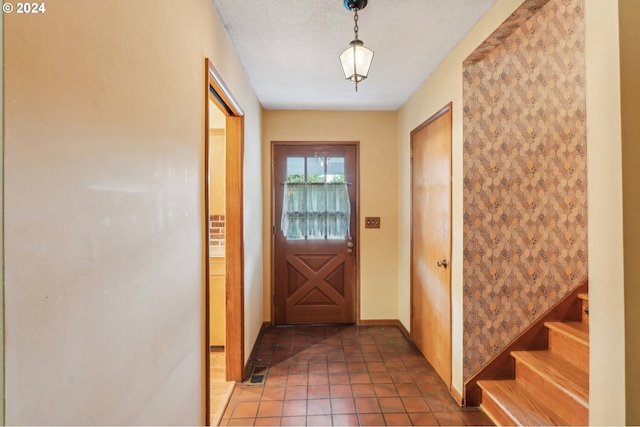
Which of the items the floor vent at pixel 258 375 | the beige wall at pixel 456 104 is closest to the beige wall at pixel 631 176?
the beige wall at pixel 456 104

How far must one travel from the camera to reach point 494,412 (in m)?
1.98

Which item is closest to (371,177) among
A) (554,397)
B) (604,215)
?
(554,397)

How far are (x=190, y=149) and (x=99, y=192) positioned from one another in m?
0.67

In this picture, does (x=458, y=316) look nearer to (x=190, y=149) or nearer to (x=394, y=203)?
(x=394, y=203)

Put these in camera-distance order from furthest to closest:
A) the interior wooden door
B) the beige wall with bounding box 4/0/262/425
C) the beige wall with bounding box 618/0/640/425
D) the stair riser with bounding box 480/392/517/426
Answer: the interior wooden door < the stair riser with bounding box 480/392/517/426 < the beige wall with bounding box 618/0/640/425 < the beige wall with bounding box 4/0/262/425

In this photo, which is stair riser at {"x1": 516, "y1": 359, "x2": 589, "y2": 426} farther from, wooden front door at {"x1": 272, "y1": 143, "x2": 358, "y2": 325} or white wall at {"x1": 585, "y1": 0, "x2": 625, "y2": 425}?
wooden front door at {"x1": 272, "y1": 143, "x2": 358, "y2": 325}

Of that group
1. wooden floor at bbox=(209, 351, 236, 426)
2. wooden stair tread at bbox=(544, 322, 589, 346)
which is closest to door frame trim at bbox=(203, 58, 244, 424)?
wooden floor at bbox=(209, 351, 236, 426)

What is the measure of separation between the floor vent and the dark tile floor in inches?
1.3

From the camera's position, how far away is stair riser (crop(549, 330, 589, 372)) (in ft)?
6.14

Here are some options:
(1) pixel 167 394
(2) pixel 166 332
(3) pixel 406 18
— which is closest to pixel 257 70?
(3) pixel 406 18

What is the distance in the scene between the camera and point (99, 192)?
2.59 ft

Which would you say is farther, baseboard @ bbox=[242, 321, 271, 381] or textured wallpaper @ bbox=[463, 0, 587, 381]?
baseboard @ bbox=[242, 321, 271, 381]

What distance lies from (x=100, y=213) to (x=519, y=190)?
2414mm

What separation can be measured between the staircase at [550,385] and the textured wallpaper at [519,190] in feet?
0.57
